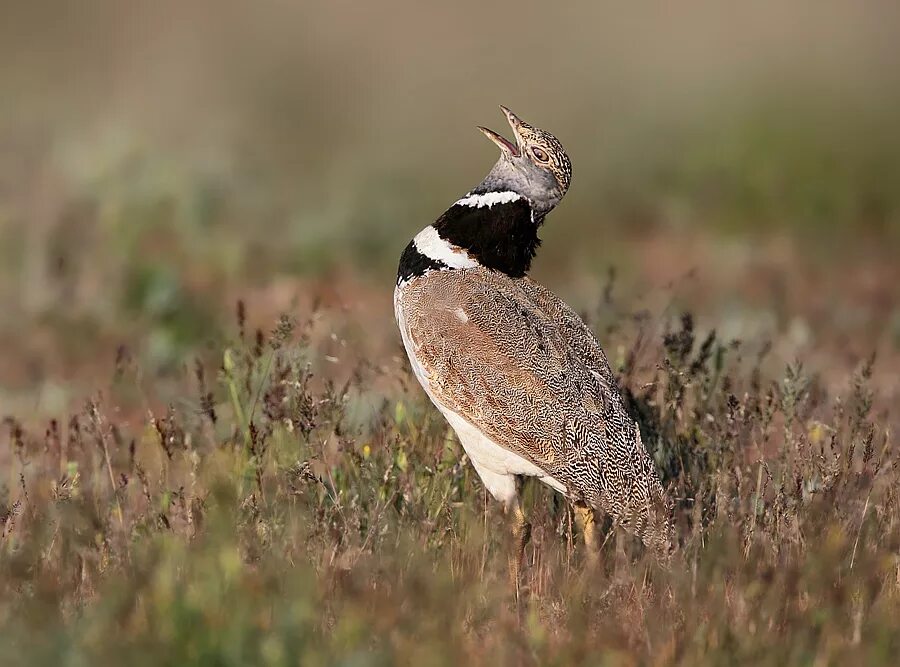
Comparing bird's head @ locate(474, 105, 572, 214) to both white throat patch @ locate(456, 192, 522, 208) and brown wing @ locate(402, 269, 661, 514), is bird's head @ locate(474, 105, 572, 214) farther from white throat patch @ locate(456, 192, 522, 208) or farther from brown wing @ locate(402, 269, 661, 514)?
brown wing @ locate(402, 269, 661, 514)

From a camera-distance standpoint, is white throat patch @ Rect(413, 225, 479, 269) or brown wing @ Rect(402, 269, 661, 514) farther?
white throat patch @ Rect(413, 225, 479, 269)

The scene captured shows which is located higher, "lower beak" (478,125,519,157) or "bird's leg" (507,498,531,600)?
"lower beak" (478,125,519,157)

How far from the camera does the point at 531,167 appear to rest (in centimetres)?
540

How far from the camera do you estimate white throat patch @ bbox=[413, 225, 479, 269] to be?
17.4 feet

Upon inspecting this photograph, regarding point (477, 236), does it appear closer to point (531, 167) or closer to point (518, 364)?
point (531, 167)

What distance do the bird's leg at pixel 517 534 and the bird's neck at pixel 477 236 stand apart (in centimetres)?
95

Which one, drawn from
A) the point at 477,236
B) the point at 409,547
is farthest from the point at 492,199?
the point at 409,547

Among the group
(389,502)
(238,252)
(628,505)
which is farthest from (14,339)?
(628,505)

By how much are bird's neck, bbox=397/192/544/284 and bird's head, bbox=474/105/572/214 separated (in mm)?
41

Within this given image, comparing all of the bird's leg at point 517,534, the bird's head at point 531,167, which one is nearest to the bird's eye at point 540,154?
the bird's head at point 531,167

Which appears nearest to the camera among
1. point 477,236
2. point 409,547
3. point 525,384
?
point 409,547

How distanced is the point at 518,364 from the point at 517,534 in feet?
1.99

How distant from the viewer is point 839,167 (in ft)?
34.2

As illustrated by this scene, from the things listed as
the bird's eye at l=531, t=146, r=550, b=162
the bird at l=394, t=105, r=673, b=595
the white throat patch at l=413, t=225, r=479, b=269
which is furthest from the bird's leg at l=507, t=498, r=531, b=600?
the bird's eye at l=531, t=146, r=550, b=162
